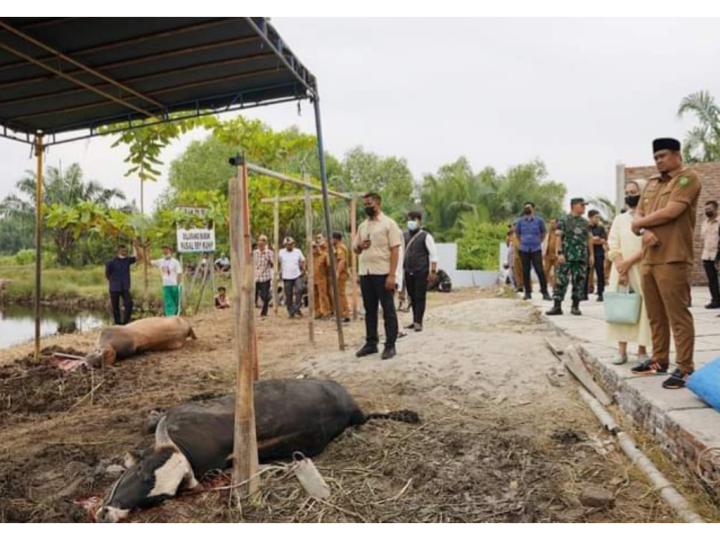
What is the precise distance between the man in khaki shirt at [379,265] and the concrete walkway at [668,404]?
1.95 m

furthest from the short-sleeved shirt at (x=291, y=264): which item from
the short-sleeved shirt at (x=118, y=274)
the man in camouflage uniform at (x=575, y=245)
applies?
the man in camouflage uniform at (x=575, y=245)

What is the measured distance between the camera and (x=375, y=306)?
651cm

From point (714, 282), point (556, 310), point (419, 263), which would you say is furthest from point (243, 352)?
point (714, 282)

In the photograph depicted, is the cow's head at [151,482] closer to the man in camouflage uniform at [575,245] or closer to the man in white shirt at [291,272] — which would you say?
the man in camouflage uniform at [575,245]

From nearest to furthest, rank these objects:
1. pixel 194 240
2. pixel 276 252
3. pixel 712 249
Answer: pixel 712 249 < pixel 276 252 < pixel 194 240

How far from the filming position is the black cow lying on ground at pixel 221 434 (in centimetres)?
Result: 296

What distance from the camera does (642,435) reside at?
3.77m

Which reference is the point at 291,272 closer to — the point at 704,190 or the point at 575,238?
the point at 575,238

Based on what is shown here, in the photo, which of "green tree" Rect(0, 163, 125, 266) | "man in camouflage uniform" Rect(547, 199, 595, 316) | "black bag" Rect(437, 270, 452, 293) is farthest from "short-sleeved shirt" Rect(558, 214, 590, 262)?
"green tree" Rect(0, 163, 125, 266)

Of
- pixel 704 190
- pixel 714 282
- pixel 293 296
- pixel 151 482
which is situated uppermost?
pixel 704 190

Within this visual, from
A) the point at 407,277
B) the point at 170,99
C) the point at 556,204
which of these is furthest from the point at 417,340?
the point at 556,204

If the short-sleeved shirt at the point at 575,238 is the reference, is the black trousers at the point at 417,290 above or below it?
below

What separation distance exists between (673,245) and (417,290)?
14.0 feet

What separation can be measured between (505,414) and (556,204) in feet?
84.8
